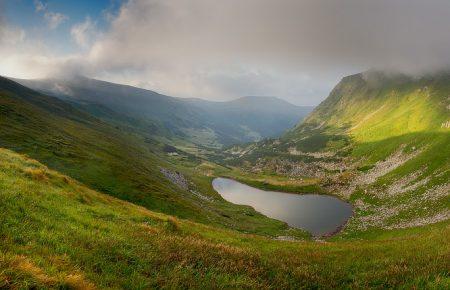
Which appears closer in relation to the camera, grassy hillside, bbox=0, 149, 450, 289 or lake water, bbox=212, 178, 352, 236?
grassy hillside, bbox=0, 149, 450, 289

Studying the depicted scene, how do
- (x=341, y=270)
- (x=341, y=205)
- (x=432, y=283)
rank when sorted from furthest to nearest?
(x=341, y=205), (x=341, y=270), (x=432, y=283)

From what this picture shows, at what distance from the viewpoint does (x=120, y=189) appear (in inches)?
2869

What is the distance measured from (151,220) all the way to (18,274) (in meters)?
20.7

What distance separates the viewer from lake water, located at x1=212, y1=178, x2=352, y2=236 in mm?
113662

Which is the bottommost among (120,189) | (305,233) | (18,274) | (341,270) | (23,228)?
(305,233)

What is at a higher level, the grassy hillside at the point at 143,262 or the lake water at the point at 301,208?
the grassy hillside at the point at 143,262

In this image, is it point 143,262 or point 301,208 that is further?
point 301,208

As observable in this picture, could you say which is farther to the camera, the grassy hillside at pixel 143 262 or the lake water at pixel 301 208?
the lake water at pixel 301 208

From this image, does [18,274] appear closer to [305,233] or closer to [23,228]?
[23,228]

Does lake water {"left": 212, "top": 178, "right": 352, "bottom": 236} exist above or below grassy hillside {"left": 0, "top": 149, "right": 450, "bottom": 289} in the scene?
below

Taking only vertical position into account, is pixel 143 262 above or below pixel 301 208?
above

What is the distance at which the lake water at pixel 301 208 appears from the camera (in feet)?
373

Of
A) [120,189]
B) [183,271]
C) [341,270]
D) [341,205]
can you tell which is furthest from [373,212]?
[183,271]

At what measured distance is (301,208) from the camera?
5591 inches
